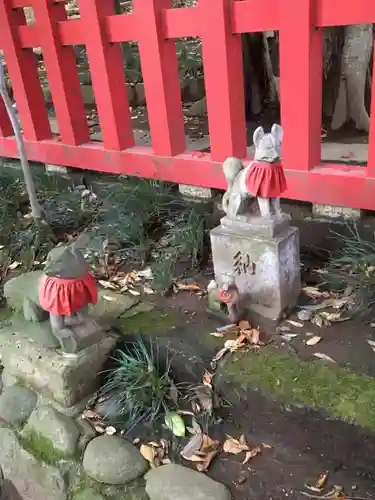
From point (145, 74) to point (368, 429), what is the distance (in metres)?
3.01

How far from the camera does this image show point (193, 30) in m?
3.76

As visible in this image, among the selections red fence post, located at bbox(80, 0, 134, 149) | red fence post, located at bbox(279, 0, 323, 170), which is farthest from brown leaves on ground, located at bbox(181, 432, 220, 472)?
red fence post, located at bbox(80, 0, 134, 149)

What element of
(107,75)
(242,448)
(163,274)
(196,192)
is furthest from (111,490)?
(107,75)

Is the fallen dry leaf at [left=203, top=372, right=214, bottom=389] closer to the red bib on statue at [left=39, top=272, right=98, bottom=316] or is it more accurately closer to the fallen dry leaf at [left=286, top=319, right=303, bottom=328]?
the fallen dry leaf at [left=286, top=319, right=303, bottom=328]

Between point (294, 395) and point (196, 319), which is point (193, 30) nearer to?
point (196, 319)

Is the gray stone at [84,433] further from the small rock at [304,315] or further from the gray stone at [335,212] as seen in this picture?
the gray stone at [335,212]

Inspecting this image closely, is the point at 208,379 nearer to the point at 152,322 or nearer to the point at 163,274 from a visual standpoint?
the point at 152,322

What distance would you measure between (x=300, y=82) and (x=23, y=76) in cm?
282

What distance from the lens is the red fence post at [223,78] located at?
11.9 ft

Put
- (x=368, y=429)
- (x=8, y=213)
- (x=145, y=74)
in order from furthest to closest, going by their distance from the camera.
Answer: (x=8, y=213), (x=145, y=74), (x=368, y=429)

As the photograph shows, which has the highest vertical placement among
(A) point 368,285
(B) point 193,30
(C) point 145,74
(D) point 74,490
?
(B) point 193,30

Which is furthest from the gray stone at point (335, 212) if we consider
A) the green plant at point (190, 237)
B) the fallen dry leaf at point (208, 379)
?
the fallen dry leaf at point (208, 379)

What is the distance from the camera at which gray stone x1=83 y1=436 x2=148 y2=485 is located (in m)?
2.68

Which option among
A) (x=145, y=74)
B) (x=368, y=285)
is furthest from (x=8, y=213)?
(x=368, y=285)
